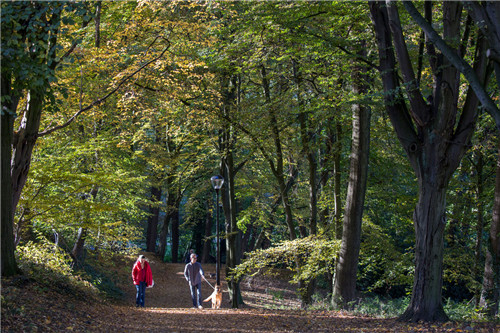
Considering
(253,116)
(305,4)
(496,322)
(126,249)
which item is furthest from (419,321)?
(126,249)

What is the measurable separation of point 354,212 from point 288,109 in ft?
11.0

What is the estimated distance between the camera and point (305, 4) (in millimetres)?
9141

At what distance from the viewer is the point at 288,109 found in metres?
12.3

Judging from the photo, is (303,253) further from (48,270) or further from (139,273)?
(48,270)

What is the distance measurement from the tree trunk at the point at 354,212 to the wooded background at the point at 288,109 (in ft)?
0.11

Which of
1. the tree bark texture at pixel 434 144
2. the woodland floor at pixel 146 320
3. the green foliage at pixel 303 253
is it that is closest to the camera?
the woodland floor at pixel 146 320

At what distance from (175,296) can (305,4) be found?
14613 mm

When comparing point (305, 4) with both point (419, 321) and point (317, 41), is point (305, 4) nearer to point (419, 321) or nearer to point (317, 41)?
point (317, 41)

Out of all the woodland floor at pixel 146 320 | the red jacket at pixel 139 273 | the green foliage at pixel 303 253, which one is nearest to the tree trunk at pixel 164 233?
the red jacket at pixel 139 273

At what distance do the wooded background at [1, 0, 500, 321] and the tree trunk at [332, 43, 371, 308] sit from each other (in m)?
0.03

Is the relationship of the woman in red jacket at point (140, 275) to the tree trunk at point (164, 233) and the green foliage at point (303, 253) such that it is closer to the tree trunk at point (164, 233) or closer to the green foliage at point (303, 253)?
the green foliage at point (303, 253)

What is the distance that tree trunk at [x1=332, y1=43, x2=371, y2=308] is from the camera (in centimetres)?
1066

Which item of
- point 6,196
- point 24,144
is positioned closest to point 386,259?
point 24,144

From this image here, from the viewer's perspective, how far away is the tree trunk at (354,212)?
10664 millimetres
